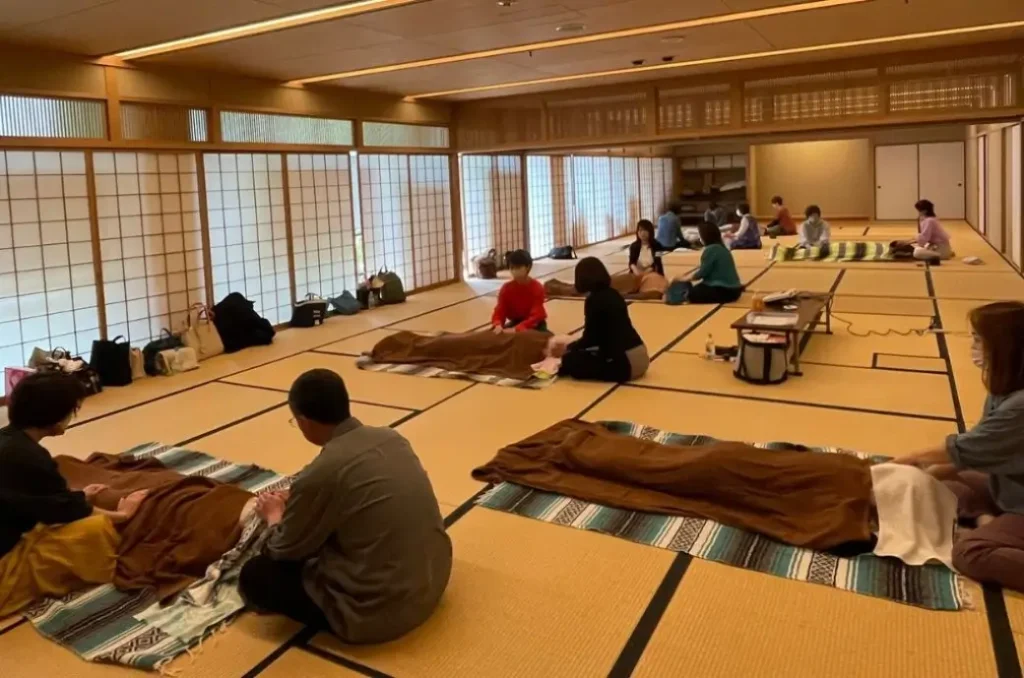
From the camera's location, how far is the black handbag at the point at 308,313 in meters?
8.16

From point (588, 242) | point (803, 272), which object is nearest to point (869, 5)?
point (803, 272)

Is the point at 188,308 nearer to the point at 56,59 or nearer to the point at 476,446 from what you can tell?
the point at 56,59

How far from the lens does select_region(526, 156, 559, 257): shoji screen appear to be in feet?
44.0

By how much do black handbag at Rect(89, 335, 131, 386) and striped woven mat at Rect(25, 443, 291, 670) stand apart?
3.47m

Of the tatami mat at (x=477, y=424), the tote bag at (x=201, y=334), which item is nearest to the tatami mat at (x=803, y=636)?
the tatami mat at (x=477, y=424)

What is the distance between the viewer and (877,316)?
24.0 feet

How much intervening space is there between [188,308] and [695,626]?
588 cm

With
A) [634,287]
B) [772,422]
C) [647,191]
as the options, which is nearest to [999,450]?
[772,422]

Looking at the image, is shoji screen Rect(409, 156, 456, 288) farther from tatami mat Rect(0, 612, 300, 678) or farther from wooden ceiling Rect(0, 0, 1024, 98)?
tatami mat Rect(0, 612, 300, 678)

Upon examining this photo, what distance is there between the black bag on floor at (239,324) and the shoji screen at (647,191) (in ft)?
42.0

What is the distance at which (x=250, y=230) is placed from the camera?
787 centimetres

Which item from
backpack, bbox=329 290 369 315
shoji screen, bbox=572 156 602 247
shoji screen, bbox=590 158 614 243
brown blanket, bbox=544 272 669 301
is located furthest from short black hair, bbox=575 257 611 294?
shoji screen, bbox=590 158 614 243

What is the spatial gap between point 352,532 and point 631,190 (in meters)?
16.6

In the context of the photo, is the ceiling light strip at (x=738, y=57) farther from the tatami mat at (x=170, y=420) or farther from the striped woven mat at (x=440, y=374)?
the tatami mat at (x=170, y=420)
